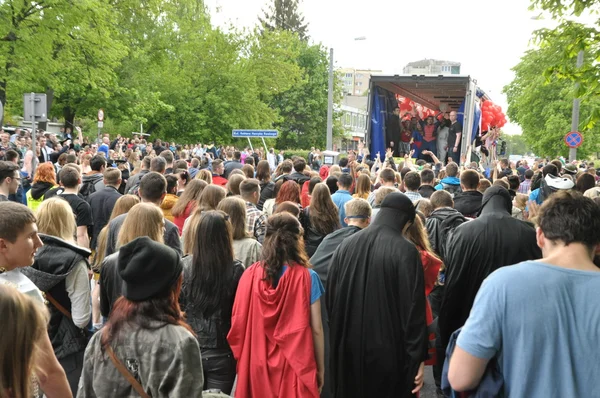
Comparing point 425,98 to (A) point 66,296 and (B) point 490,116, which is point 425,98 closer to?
(B) point 490,116

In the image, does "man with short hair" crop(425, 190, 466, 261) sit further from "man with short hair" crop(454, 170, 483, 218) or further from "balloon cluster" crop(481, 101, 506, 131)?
"balloon cluster" crop(481, 101, 506, 131)

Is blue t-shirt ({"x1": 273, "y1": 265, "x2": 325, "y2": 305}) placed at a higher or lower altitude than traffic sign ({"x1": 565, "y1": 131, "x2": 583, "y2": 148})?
lower

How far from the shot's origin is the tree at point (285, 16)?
77.3 metres

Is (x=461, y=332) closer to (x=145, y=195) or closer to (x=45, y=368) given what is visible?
(x=45, y=368)

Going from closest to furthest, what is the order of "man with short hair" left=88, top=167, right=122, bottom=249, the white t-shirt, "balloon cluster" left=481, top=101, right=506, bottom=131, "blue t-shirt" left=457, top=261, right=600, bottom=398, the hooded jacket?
"blue t-shirt" left=457, top=261, right=600, bottom=398
the white t-shirt
the hooded jacket
"man with short hair" left=88, top=167, right=122, bottom=249
"balloon cluster" left=481, top=101, right=506, bottom=131

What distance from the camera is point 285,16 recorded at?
256 feet

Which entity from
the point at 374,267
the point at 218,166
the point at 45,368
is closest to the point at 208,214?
the point at 374,267

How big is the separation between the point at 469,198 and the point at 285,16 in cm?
7340

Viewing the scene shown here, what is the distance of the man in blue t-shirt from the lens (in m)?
2.79

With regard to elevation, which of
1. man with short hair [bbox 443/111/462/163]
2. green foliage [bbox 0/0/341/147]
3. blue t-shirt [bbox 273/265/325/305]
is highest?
green foliage [bbox 0/0/341/147]

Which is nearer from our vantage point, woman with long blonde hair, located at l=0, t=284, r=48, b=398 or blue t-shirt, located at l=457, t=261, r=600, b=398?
woman with long blonde hair, located at l=0, t=284, r=48, b=398

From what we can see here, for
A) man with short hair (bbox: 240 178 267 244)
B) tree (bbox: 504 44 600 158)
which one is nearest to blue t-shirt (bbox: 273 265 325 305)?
man with short hair (bbox: 240 178 267 244)

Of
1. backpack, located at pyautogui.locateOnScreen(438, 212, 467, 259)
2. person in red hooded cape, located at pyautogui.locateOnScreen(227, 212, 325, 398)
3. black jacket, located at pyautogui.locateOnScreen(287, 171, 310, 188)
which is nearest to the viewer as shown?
person in red hooded cape, located at pyautogui.locateOnScreen(227, 212, 325, 398)

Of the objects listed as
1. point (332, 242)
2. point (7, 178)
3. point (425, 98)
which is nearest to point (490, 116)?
point (425, 98)
